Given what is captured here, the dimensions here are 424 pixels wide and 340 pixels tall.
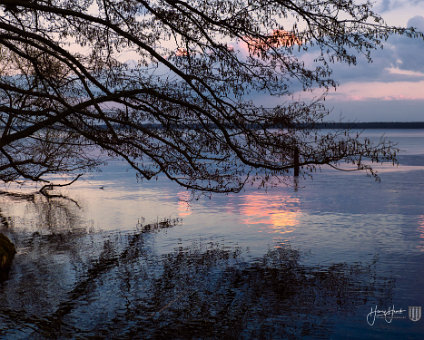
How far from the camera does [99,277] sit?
12.9 m

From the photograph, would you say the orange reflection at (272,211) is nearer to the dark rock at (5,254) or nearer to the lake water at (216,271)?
the lake water at (216,271)

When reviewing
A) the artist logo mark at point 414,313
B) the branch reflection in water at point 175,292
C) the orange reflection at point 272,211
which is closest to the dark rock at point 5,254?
the branch reflection in water at point 175,292

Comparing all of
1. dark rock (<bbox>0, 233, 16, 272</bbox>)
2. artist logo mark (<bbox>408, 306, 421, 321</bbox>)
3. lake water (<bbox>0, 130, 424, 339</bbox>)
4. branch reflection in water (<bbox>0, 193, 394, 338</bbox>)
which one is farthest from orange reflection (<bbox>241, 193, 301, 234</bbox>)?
dark rock (<bbox>0, 233, 16, 272</bbox>)

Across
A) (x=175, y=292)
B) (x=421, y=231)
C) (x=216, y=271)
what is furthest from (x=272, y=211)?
(x=175, y=292)

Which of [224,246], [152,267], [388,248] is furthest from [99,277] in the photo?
[388,248]

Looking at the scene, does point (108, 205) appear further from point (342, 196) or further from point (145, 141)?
point (145, 141)

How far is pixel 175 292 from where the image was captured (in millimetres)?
11539

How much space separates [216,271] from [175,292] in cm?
200

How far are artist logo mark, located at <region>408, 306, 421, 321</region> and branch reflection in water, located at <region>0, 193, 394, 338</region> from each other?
1.87ft

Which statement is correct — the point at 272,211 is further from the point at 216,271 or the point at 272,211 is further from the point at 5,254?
the point at 5,254

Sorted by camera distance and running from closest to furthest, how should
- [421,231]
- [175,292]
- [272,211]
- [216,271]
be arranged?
[175,292] < [216,271] < [421,231] < [272,211]

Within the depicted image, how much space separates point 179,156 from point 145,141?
87cm

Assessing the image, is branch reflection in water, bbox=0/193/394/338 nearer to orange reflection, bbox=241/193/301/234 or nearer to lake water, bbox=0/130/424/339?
lake water, bbox=0/130/424/339

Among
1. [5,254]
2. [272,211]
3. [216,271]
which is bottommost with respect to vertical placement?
[272,211]
